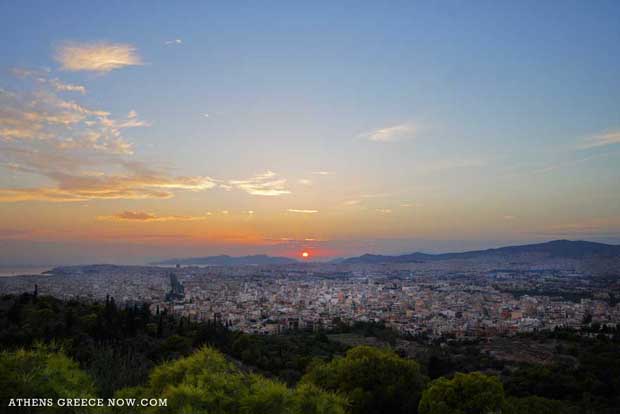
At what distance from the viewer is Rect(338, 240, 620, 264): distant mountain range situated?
204 ft

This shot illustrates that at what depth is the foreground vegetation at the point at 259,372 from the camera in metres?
7.66

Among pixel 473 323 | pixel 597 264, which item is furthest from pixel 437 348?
pixel 597 264

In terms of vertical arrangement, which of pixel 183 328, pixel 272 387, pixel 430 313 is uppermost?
pixel 272 387

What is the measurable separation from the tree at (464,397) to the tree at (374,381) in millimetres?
1741

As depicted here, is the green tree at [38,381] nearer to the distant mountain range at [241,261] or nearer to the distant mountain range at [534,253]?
the distant mountain range at [534,253]

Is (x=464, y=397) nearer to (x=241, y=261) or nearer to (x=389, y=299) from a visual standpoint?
(x=389, y=299)

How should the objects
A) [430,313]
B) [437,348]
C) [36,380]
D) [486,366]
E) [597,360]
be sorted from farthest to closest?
1. [430,313]
2. [437,348]
3. [486,366]
4. [597,360]
5. [36,380]

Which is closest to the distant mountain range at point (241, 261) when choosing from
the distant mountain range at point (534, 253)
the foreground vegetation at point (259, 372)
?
the distant mountain range at point (534, 253)

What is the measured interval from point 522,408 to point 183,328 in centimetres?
1882

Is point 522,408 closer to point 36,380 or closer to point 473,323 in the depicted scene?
point 36,380

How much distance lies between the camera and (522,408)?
43.5 feet

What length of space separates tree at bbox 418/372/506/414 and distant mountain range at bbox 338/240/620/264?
54.3 metres

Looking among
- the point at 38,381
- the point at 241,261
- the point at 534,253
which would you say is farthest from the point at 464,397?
the point at 241,261

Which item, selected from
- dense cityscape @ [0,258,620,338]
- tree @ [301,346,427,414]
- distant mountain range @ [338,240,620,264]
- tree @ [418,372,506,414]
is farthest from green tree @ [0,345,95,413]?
distant mountain range @ [338,240,620,264]
